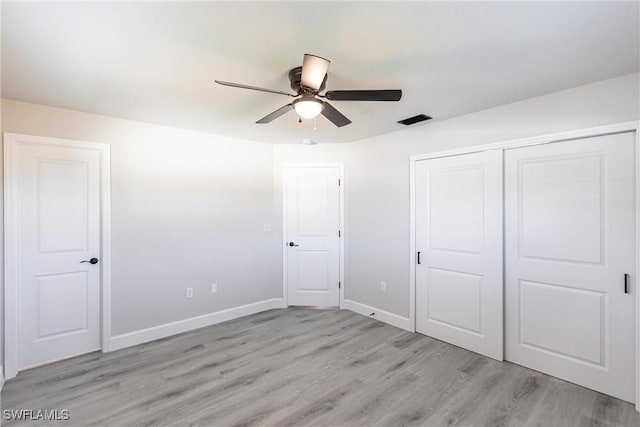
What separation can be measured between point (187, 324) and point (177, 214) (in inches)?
51.7

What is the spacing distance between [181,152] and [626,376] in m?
4.53

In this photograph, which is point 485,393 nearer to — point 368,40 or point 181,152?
point 368,40

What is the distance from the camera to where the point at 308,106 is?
195 cm

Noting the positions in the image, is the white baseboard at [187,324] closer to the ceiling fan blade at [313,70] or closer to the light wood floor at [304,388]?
the light wood floor at [304,388]

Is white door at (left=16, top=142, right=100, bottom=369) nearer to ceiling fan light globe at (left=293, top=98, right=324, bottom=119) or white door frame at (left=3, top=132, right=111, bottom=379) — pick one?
white door frame at (left=3, top=132, right=111, bottom=379)

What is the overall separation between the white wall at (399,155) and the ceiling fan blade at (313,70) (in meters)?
1.96

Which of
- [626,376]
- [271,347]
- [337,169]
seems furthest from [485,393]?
[337,169]

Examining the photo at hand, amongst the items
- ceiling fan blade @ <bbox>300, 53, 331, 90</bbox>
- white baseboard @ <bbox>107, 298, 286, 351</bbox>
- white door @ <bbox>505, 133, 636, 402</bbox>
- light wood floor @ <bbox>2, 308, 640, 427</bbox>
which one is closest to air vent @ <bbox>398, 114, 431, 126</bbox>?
white door @ <bbox>505, 133, 636, 402</bbox>

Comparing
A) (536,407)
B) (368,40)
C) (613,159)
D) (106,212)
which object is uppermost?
(368,40)

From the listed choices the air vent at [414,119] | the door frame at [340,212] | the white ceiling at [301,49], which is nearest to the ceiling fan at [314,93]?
the white ceiling at [301,49]

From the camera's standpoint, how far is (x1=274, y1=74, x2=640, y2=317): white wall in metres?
2.31

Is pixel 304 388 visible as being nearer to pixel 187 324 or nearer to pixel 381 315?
pixel 381 315

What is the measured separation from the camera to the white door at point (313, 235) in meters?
4.35

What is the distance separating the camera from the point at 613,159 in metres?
2.25
